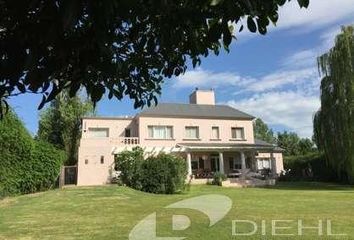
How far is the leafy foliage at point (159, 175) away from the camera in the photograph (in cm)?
2931

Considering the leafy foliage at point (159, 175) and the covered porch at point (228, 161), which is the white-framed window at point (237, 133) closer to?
the covered porch at point (228, 161)

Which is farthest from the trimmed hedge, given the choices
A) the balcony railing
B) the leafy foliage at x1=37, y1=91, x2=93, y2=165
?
the leafy foliage at x1=37, y1=91, x2=93, y2=165

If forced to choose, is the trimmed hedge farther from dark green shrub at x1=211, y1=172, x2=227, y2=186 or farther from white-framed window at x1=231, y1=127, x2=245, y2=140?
dark green shrub at x1=211, y1=172, x2=227, y2=186

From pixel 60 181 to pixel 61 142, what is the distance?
59.8 ft

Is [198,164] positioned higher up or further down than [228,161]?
further down

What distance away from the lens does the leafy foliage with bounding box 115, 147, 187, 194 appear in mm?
29312

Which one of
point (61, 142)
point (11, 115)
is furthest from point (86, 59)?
point (61, 142)

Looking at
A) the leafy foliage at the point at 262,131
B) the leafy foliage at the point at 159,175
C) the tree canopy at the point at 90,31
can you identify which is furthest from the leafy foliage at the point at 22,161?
the leafy foliage at the point at 262,131

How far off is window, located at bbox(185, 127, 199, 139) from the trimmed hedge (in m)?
9.29

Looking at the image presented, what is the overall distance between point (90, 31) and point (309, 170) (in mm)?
48568

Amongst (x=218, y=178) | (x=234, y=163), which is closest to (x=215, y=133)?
(x=234, y=163)

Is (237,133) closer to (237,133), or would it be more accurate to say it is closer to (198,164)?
(237,133)

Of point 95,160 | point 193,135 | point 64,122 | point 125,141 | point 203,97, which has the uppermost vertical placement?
point 203,97

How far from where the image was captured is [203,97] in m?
52.1
